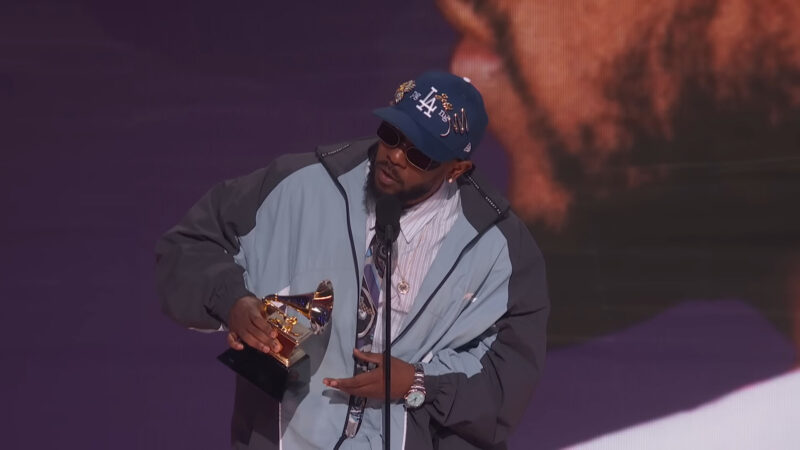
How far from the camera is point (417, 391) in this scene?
2.23 metres

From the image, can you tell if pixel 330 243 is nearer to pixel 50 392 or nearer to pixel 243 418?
pixel 243 418

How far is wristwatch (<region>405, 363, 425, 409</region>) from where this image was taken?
7.31 ft

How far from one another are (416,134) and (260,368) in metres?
0.52

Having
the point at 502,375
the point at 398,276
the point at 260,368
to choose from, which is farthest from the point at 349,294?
the point at 502,375

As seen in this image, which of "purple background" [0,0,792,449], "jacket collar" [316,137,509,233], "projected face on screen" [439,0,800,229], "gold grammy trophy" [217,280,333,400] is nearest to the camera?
"gold grammy trophy" [217,280,333,400]

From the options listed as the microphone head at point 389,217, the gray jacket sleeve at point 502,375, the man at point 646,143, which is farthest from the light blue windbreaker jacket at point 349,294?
the man at point 646,143

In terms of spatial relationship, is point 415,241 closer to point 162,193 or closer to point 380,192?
point 380,192

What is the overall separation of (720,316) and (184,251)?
1515 millimetres

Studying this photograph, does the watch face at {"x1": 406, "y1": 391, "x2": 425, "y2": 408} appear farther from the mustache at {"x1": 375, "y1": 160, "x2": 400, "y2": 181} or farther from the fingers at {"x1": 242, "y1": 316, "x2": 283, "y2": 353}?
the mustache at {"x1": 375, "y1": 160, "x2": 400, "y2": 181}

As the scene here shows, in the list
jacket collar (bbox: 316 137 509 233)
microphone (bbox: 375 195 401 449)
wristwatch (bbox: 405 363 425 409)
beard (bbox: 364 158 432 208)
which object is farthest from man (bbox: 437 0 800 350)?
microphone (bbox: 375 195 401 449)

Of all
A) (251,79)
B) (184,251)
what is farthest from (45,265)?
(184,251)

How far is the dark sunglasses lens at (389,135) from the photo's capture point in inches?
90.0

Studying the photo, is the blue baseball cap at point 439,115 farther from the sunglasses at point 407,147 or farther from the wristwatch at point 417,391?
the wristwatch at point 417,391

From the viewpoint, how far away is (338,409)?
7.55 feet
